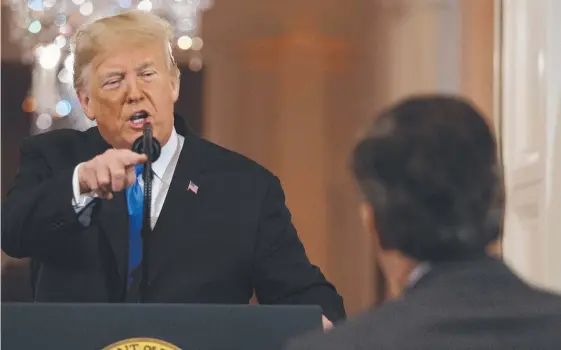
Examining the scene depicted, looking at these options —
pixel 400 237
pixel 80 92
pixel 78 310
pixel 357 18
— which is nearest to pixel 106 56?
pixel 80 92

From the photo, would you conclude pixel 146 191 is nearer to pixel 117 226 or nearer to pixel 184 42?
pixel 117 226

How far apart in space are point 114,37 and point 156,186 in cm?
30

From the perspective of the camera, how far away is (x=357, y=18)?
3391 millimetres

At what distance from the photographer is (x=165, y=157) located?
2.01 meters

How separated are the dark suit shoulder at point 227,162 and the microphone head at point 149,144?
126mm

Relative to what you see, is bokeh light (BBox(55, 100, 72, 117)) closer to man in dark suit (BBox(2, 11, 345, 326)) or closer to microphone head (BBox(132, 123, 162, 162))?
man in dark suit (BBox(2, 11, 345, 326))

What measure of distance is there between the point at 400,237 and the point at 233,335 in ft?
1.88

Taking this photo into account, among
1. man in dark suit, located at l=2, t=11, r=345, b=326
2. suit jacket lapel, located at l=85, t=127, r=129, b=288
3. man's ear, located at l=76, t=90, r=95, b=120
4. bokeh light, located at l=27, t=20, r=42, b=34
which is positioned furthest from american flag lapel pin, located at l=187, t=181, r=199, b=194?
bokeh light, located at l=27, t=20, r=42, b=34

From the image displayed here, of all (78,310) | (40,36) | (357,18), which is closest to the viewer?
(78,310)

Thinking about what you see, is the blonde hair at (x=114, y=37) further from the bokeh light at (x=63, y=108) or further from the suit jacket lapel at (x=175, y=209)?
the suit jacket lapel at (x=175, y=209)

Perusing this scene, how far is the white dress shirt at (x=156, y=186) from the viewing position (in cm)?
189

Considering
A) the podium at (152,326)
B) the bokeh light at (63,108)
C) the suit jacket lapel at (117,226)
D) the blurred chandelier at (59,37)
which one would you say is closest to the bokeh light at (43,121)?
the blurred chandelier at (59,37)

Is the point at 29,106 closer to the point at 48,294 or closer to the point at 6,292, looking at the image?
the point at 6,292

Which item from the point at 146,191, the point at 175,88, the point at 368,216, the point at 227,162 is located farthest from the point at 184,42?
the point at 368,216
